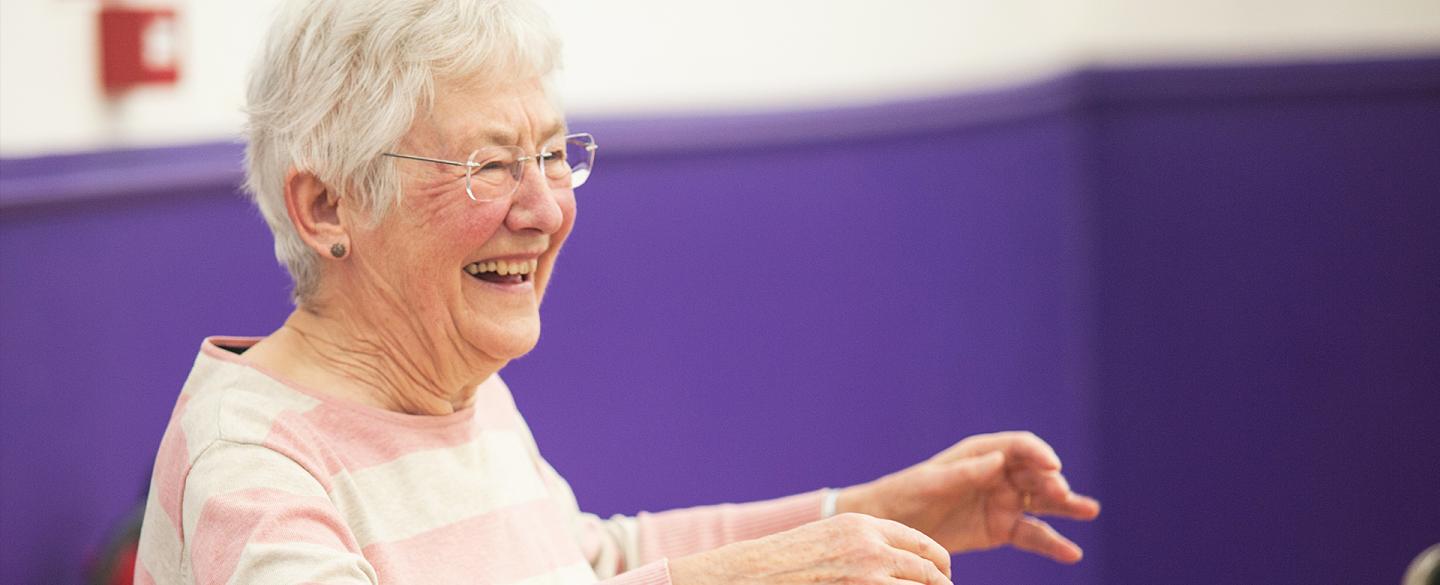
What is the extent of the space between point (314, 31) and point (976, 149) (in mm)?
2112

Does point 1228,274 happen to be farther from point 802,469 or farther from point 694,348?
point 694,348

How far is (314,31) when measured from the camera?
4.79ft

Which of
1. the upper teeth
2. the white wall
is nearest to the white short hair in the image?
the upper teeth

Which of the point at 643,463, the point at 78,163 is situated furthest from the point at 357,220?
the point at 643,463

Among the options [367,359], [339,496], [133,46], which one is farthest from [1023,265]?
[339,496]

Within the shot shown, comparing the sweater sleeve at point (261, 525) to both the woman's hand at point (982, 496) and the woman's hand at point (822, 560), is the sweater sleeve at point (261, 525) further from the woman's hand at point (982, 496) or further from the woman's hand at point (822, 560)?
the woman's hand at point (982, 496)

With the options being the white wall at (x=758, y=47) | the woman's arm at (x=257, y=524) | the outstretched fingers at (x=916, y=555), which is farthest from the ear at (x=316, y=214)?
the outstretched fingers at (x=916, y=555)

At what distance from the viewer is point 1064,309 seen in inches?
143

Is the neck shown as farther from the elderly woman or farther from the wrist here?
the wrist

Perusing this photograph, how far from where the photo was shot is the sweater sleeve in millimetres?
1256

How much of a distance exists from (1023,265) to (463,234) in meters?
2.21

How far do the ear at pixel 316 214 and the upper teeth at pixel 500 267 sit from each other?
12 cm

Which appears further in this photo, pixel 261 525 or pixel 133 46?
pixel 133 46

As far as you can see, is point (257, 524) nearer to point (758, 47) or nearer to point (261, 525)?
point (261, 525)
